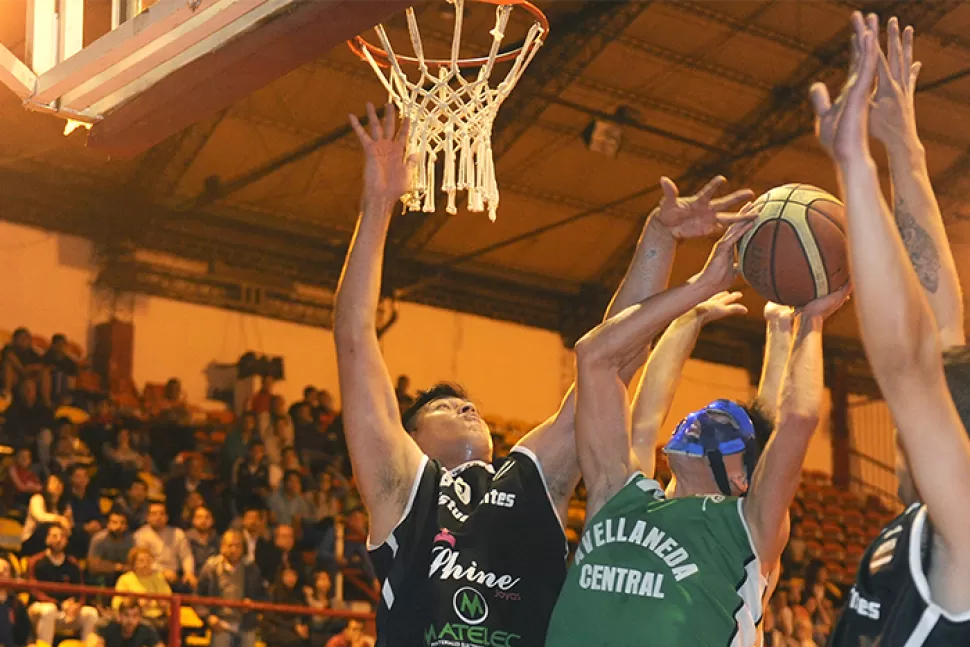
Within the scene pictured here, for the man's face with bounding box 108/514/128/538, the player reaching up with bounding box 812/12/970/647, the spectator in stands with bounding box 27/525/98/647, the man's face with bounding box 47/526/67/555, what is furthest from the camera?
the man's face with bounding box 108/514/128/538

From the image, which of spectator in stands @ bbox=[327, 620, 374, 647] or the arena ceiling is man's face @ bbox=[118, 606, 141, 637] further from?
the arena ceiling

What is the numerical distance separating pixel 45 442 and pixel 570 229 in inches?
292

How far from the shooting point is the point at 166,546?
1109cm

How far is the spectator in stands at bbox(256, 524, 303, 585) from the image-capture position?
11.6m

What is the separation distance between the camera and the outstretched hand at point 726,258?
3518mm

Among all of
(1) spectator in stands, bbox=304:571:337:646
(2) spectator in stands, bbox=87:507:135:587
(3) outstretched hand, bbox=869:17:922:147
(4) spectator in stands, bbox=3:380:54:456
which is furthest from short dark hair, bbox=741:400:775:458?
(4) spectator in stands, bbox=3:380:54:456

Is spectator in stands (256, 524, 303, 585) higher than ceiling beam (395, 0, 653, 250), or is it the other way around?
ceiling beam (395, 0, 653, 250)

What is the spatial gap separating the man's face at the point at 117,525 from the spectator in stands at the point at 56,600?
1.62 feet

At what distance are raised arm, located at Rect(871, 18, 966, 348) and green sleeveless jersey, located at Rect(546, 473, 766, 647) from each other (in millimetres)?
836

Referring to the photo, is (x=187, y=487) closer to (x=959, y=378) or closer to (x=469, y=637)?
(x=469, y=637)

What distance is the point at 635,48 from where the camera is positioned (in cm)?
1420

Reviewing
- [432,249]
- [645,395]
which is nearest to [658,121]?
[432,249]

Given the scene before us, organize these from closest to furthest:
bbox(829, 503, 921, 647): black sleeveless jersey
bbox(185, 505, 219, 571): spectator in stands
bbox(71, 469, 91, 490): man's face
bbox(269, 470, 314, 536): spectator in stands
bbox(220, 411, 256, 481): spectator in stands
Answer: bbox(829, 503, 921, 647): black sleeveless jersey → bbox(71, 469, 91, 490): man's face → bbox(185, 505, 219, 571): spectator in stands → bbox(269, 470, 314, 536): spectator in stands → bbox(220, 411, 256, 481): spectator in stands

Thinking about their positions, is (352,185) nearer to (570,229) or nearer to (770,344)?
(570,229)
